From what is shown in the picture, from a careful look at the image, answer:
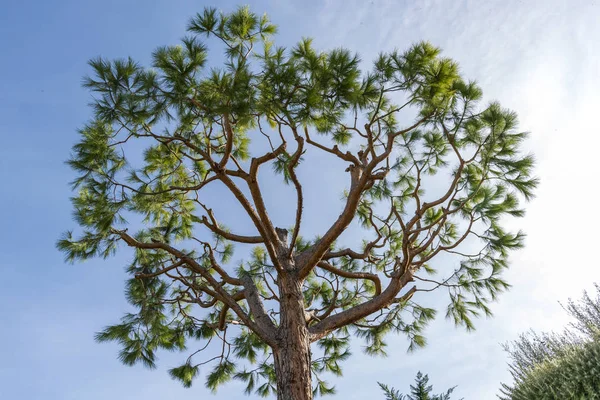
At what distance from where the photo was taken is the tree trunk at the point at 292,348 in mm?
3650

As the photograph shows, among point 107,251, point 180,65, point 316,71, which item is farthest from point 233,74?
point 107,251

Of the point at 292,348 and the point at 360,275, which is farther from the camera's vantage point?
the point at 360,275

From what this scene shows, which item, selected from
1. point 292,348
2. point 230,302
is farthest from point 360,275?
point 230,302

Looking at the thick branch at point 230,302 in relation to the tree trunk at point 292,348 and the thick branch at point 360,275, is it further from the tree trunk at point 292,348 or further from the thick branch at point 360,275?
the thick branch at point 360,275

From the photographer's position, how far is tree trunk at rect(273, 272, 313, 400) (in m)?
3.65

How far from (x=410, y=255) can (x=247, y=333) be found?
2.52m

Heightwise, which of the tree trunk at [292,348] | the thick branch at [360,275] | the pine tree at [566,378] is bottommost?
the pine tree at [566,378]

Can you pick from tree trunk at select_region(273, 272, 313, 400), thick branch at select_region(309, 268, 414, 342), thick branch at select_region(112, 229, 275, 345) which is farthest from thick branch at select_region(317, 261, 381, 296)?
thick branch at select_region(112, 229, 275, 345)

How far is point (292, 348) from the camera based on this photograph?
12.7 ft

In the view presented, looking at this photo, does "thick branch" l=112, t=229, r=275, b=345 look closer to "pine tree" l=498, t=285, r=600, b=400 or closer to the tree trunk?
the tree trunk

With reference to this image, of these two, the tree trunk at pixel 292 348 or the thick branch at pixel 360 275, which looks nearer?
the tree trunk at pixel 292 348

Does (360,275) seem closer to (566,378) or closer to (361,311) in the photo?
(361,311)

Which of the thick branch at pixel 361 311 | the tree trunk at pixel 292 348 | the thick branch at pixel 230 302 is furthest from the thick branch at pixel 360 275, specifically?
the thick branch at pixel 230 302

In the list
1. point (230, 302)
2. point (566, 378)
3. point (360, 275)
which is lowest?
point (566, 378)
